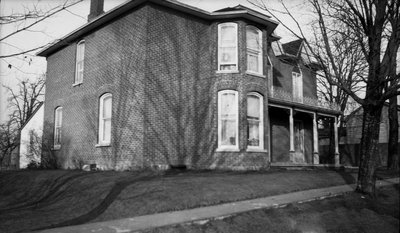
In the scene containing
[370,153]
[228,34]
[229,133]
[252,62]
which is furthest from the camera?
[252,62]

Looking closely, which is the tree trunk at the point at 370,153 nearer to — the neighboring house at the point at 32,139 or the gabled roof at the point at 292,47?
the gabled roof at the point at 292,47

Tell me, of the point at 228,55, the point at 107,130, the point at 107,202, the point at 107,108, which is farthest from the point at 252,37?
the point at 107,202

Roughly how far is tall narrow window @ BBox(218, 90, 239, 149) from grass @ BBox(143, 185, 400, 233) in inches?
263

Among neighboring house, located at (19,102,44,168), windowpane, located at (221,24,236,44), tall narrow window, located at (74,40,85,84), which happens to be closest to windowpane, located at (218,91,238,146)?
windowpane, located at (221,24,236,44)

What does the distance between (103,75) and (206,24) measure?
5.53 meters

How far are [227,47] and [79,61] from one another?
28.5 ft

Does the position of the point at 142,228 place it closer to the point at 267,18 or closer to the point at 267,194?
the point at 267,194

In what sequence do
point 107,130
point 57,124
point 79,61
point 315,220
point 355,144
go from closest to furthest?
point 315,220
point 107,130
point 79,61
point 57,124
point 355,144

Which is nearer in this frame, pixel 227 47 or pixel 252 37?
pixel 227 47

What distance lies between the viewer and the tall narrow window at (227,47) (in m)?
17.8

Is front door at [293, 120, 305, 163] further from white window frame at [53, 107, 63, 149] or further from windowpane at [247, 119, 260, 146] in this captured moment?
white window frame at [53, 107, 63, 149]

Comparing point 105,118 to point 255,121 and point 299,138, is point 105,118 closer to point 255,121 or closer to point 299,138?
point 255,121

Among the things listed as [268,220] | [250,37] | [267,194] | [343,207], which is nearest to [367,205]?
[343,207]

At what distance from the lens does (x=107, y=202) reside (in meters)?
10.3
